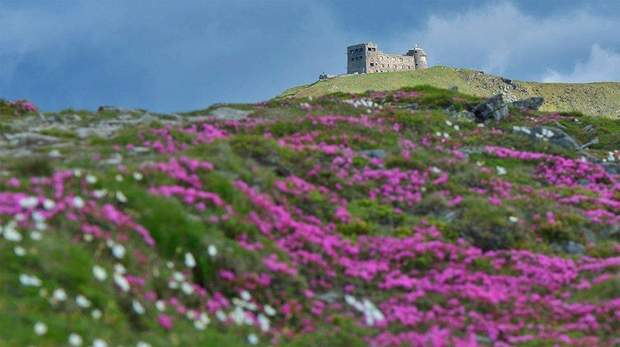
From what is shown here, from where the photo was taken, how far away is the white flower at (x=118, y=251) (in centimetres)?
1175

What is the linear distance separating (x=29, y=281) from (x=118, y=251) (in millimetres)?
1786

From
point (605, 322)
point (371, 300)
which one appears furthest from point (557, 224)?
point (371, 300)

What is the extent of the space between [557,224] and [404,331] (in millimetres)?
8409

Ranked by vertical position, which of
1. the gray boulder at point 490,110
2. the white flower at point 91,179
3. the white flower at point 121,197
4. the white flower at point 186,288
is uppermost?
the gray boulder at point 490,110

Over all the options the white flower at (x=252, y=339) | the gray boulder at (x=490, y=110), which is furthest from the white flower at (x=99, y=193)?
the gray boulder at (x=490, y=110)

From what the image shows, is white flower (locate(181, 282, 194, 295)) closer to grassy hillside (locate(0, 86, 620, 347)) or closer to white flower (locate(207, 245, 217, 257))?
grassy hillside (locate(0, 86, 620, 347))

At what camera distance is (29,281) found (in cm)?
1020

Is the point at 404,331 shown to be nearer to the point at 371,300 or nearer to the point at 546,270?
the point at 371,300

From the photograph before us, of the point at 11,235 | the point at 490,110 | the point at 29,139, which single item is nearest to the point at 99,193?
the point at 11,235

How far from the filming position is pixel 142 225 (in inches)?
518

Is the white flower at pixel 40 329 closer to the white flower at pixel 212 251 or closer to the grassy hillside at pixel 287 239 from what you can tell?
the grassy hillside at pixel 287 239

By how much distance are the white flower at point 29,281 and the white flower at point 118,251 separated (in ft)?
5.35

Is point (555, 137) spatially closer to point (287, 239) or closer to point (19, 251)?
point (287, 239)

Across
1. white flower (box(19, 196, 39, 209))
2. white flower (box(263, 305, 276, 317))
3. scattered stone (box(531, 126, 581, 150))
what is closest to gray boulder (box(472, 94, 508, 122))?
scattered stone (box(531, 126, 581, 150))
